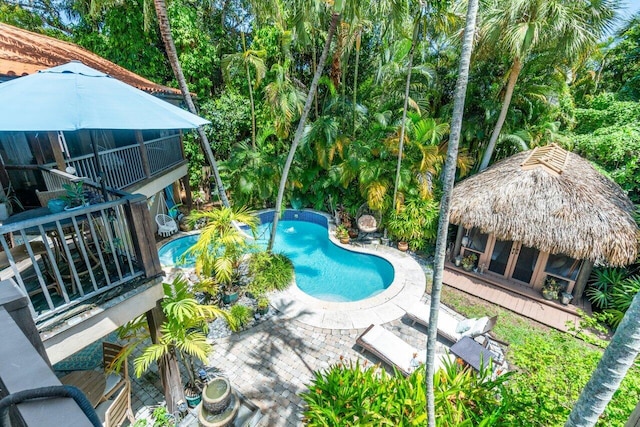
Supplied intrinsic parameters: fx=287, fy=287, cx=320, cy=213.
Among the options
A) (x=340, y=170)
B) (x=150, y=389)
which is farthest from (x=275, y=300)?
(x=340, y=170)

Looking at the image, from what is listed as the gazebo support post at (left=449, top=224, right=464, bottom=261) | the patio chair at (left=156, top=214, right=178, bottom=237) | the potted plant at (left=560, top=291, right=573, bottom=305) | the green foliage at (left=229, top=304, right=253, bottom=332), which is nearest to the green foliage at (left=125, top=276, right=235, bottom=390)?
the green foliage at (left=229, top=304, right=253, bottom=332)

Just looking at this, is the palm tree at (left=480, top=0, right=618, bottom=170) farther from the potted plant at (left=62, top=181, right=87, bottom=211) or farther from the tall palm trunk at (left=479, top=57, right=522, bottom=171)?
the potted plant at (left=62, top=181, right=87, bottom=211)

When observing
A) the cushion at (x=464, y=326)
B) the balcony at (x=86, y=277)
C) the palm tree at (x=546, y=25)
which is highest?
the palm tree at (x=546, y=25)

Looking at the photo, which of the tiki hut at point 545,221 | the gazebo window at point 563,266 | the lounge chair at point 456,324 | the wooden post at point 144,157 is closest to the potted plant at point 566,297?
the tiki hut at point 545,221

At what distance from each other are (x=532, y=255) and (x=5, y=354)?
12353 mm

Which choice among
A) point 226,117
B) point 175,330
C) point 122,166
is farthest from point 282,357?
point 226,117

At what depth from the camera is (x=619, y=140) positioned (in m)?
10.1

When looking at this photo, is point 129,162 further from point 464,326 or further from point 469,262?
point 469,262

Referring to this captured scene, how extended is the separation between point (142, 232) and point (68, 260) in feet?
3.06

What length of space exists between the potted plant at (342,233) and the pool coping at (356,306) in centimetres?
294

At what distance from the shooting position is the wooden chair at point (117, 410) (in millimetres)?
5148

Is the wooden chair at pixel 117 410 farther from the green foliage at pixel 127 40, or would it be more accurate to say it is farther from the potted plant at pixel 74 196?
the green foliage at pixel 127 40

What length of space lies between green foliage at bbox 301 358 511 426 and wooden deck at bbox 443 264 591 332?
500cm

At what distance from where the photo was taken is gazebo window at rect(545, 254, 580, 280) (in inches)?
364
